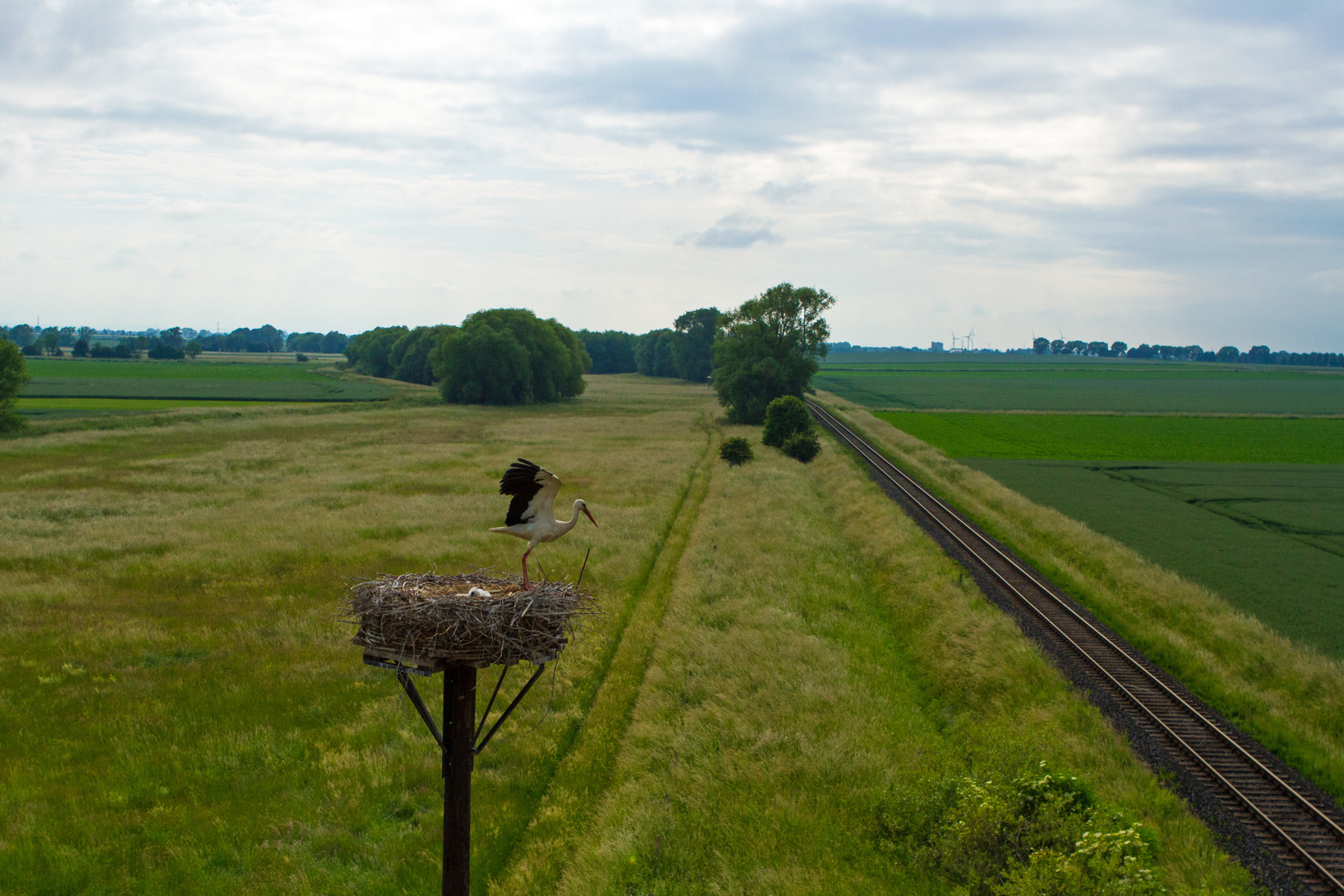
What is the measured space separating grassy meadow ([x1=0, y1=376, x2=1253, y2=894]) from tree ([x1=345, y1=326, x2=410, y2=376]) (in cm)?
A: 12689

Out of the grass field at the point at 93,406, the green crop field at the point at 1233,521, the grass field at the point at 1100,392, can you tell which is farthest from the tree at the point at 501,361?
the green crop field at the point at 1233,521

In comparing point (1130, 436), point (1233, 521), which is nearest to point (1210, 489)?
point (1233, 521)

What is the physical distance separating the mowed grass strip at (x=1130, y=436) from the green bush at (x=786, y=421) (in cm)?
1177

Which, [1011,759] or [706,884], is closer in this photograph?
[706,884]

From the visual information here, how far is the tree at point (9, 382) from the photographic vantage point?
180ft

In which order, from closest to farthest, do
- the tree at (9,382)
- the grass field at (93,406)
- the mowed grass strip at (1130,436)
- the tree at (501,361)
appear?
the tree at (9,382), the mowed grass strip at (1130,436), the grass field at (93,406), the tree at (501,361)

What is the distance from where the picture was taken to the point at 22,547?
2616 cm

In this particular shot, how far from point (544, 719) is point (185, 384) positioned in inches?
4383

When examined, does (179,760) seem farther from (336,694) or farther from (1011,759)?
(1011,759)

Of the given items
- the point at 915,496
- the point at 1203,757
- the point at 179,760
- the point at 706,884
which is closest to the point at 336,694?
the point at 179,760

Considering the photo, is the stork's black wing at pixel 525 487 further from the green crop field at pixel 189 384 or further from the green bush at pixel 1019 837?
the green crop field at pixel 189 384

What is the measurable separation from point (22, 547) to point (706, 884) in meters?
27.6

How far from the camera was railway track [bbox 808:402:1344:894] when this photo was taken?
454 inches

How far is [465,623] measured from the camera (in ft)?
23.7
